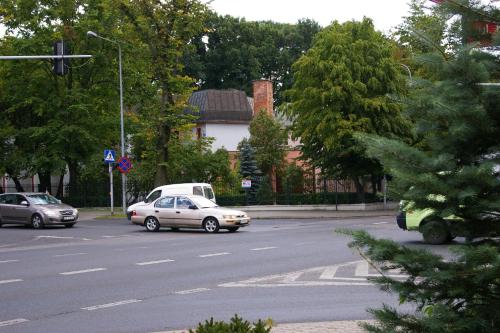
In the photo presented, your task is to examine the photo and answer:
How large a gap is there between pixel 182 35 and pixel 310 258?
23.6 meters

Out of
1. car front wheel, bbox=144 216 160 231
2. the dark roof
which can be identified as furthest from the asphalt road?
the dark roof

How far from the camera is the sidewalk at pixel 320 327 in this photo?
766cm

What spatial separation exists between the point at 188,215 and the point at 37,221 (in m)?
8.43

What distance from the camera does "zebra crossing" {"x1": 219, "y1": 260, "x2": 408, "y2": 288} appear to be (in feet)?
40.0

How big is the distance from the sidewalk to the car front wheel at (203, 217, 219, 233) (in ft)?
57.0

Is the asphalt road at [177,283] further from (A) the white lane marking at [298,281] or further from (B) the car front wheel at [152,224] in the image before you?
(B) the car front wheel at [152,224]

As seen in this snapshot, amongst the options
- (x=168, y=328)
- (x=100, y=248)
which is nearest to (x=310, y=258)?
(x=100, y=248)

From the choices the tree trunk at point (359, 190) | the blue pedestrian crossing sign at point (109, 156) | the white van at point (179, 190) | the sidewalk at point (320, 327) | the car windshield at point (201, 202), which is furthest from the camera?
the tree trunk at point (359, 190)

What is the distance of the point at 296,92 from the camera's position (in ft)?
134

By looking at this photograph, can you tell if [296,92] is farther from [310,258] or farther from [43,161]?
[310,258]

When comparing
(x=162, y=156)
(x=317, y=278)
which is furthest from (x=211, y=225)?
(x=162, y=156)

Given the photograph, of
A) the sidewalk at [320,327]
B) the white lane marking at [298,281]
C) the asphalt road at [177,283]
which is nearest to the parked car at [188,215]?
the asphalt road at [177,283]

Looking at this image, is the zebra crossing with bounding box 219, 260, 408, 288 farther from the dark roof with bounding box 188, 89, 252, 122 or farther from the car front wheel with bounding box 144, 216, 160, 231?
the dark roof with bounding box 188, 89, 252, 122

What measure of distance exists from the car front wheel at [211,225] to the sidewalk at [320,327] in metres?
17.4
